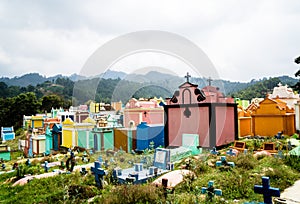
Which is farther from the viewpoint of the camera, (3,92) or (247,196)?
(3,92)

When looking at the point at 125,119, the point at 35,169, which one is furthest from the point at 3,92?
the point at 35,169

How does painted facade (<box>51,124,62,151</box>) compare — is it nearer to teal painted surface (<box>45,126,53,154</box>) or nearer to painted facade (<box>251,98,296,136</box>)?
teal painted surface (<box>45,126,53,154</box>)

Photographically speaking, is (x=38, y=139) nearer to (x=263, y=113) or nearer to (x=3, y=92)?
(x=263, y=113)

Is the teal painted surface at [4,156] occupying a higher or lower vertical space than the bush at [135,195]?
lower

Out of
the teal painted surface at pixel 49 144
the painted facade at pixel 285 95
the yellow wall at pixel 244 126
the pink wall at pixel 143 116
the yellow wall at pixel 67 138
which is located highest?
the painted facade at pixel 285 95

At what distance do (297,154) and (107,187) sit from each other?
20.1 ft

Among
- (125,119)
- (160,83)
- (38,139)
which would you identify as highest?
(160,83)

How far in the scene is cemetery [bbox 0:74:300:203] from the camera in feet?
19.4

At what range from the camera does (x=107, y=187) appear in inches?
275

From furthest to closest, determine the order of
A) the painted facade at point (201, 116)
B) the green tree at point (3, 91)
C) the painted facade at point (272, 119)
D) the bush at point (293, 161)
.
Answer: the green tree at point (3, 91), the painted facade at point (272, 119), the painted facade at point (201, 116), the bush at point (293, 161)

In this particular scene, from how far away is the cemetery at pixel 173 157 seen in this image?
5.92m

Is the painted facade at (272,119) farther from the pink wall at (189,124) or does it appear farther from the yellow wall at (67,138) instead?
the yellow wall at (67,138)

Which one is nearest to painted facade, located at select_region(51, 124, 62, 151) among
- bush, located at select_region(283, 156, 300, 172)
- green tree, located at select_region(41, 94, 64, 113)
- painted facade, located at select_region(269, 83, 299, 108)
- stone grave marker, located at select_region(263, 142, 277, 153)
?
stone grave marker, located at select_region(263, 142, 277, 153)

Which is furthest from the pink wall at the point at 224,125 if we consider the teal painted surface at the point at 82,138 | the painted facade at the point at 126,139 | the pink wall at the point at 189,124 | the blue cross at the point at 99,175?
the teal painted surface at the point at 82,138
